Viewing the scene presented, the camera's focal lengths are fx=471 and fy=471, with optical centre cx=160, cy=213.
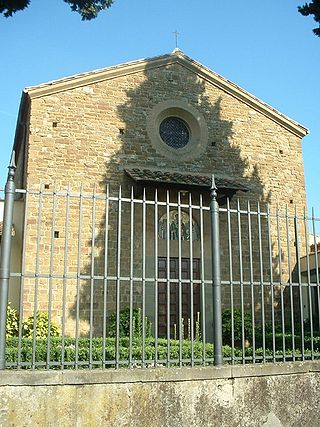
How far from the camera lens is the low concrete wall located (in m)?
4.20

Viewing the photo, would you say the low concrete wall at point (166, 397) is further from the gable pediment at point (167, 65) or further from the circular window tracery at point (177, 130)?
the gable pediment at point (167, 65)

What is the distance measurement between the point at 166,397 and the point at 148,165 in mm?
10222

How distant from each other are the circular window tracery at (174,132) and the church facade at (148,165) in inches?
1.5

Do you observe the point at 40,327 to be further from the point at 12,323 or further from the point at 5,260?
the point at 5,260

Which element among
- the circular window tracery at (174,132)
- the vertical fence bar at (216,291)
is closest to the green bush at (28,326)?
the circular window tracery at (174,132)

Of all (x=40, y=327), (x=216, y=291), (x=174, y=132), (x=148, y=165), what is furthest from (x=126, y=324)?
(x=216, y=291)

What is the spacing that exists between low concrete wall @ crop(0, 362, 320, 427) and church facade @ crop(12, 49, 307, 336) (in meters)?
7.13

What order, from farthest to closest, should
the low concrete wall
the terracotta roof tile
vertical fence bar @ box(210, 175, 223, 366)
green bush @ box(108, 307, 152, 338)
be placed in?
the terracotta roof tile → green bush @ box(108, 307, 152, 338) → vertical fence bar @ box(210, 175, 223, 366) → the low concrete wall

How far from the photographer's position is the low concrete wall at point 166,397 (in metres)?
4.20

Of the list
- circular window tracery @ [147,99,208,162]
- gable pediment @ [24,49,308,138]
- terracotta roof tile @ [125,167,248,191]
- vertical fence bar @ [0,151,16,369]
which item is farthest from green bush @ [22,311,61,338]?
vertical fence bar @ [0,151,16,369]

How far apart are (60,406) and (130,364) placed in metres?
0.77

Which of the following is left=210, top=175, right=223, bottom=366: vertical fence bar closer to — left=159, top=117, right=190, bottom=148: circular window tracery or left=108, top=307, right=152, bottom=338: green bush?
left=108, top=307, right=152, bottom=338: green bush

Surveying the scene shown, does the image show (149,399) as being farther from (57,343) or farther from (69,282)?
(69,282)

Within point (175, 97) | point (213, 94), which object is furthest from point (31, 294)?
point (213, 94)
